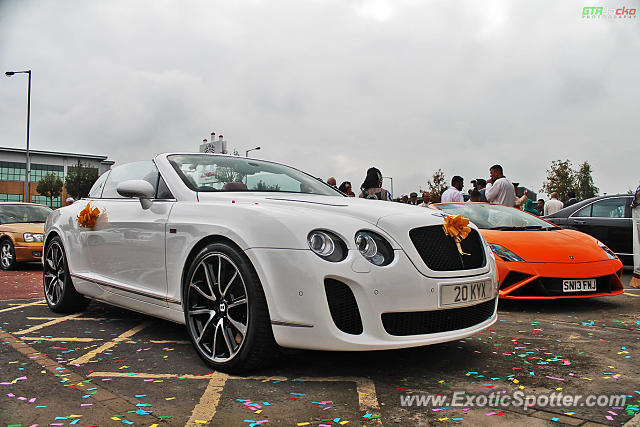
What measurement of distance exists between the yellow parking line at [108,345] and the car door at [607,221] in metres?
7.10

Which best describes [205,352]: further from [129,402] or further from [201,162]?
[201,162]

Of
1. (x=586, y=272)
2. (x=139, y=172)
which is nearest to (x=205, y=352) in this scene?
(x=139, y=172)

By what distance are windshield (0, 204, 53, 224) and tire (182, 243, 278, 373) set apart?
9.16 metres

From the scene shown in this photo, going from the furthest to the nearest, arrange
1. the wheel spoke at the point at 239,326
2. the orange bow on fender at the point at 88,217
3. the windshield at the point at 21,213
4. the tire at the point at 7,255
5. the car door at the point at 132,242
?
1. the windshield at the point at 21,213
2. the tire at the point at 7,255
3. the orange bow on fender at the point at 88,217
4. the car door at the point at 132,242
5. the wheel spoke at the point at 239,326

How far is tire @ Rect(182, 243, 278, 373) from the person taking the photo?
3043 mm

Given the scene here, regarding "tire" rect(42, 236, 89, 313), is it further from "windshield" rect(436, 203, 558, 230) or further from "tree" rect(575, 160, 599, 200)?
"tree" rect(575, 160, 599, 200)

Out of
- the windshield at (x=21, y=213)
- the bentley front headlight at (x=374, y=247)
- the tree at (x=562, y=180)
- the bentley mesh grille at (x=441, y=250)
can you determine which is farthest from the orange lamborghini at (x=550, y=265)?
the tree at (x=562, y=180)

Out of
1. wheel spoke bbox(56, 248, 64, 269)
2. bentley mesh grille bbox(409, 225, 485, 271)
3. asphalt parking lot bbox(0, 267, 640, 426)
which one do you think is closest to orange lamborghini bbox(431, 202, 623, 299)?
asphalt parking lot bbox(0, 267, 640, 426)

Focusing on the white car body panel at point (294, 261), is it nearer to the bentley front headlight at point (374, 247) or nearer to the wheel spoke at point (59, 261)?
the bentley front headlight at point (374, 247)

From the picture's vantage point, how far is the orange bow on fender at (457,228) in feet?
11.1

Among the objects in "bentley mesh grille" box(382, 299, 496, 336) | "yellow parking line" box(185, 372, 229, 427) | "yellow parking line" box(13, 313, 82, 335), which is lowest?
"yellow parking line" box(13, 313, 82, 335)

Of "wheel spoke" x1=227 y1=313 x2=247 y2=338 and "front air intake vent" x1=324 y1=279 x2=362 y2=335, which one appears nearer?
A: "front air intake vent" x1=324 y1=279 x2=362 y2=335

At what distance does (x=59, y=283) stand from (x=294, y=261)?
10.9ft

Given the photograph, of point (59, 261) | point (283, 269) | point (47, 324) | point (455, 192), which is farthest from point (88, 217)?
point (455, 192)
